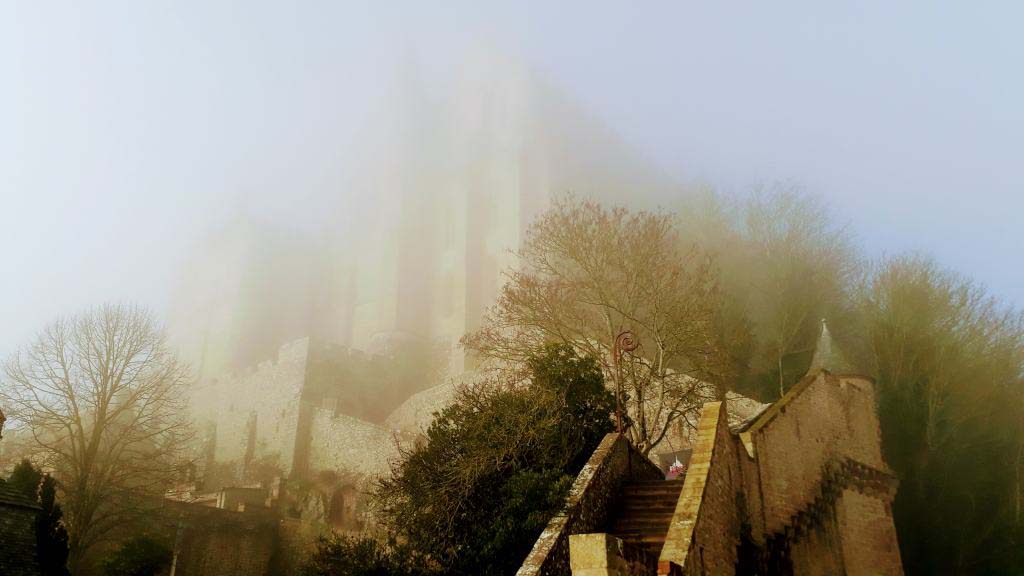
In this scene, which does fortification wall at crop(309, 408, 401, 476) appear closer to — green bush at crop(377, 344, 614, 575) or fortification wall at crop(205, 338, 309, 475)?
fortification wall at crop(205, 338, 309, 475)

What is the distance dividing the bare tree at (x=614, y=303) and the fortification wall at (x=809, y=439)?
328 cm

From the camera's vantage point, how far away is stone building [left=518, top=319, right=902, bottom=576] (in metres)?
9.24

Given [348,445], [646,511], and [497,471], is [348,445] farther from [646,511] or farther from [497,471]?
[646,511]

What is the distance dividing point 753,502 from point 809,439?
3178mm

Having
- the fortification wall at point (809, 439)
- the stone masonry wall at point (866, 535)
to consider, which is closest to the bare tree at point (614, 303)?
the fortification wall at point (809, 439)

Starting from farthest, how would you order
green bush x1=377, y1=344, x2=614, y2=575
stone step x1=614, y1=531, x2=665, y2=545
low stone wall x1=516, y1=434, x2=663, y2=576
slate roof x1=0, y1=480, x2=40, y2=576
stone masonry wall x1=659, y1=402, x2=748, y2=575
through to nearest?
slate roof x1=0, y1=480, x2=40, y2=576 → green bush x1=377, y1=344, x2=614, y2=575 → stone step x1=614, y1=531, x2=665, y2=545 → low stone wall x1=516, y1=434, x2=663, y2=576 → stone masonry wall x1=659, y1=402, x2=748, y2=575

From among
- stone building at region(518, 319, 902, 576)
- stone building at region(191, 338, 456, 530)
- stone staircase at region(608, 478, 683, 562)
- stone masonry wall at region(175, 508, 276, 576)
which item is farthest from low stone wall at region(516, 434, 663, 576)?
stone masonry wall at region(175, 508, 276, 576)

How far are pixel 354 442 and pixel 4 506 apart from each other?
16162 mm

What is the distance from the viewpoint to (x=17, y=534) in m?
15.6

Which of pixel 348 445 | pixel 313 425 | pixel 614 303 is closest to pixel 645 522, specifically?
pixel 614 303

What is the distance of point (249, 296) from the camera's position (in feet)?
196

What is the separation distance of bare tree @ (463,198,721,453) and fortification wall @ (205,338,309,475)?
1771cm

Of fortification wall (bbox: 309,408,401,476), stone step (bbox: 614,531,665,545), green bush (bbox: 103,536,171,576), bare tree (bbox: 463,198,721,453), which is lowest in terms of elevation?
green bush (bbox: 103,536,171,576)

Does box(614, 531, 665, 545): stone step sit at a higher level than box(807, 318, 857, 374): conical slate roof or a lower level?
lower
